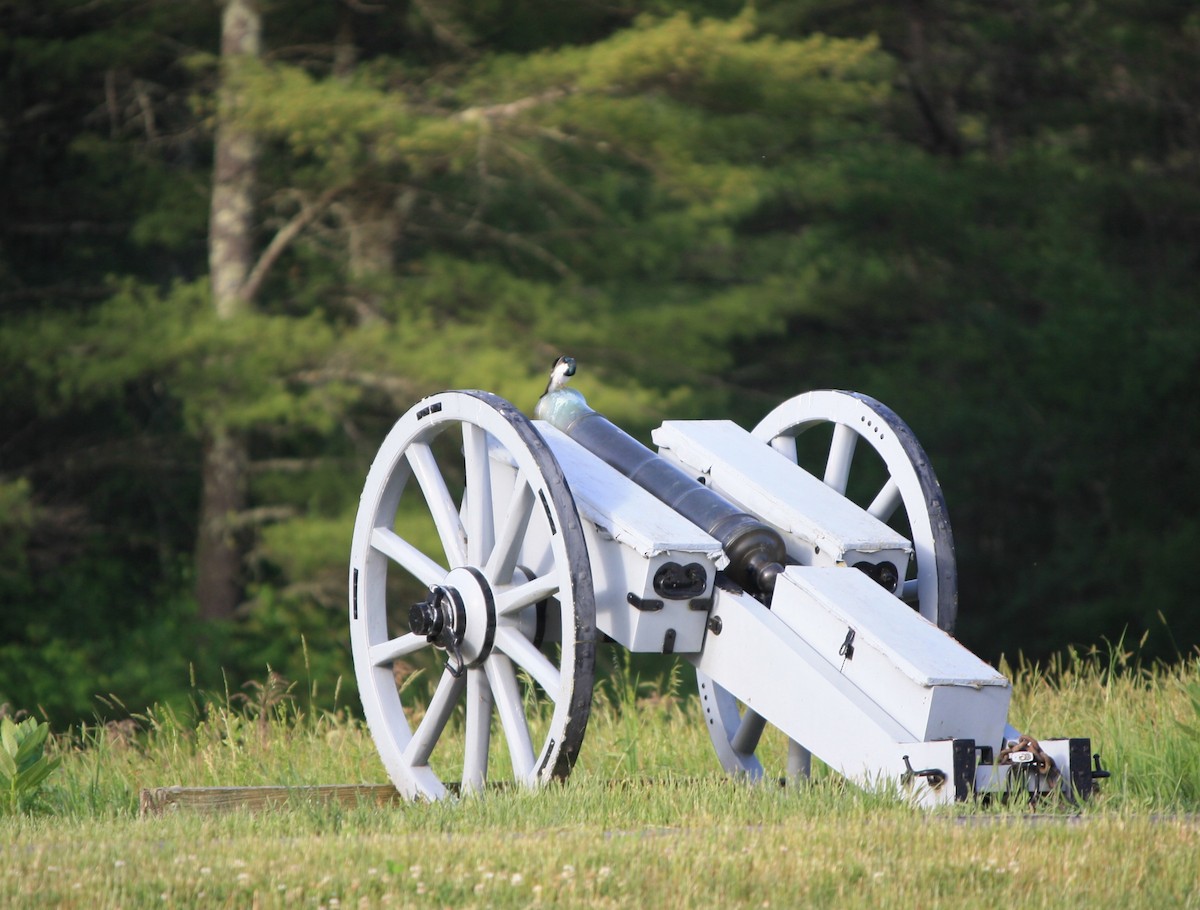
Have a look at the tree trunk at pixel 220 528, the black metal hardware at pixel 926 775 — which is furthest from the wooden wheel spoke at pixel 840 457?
the tree trunk at pixel 220 528

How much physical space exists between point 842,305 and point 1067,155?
3.08 metres

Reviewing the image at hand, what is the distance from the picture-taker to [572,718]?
430 cm

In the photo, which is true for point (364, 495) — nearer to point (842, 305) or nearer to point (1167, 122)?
point (842, 305)

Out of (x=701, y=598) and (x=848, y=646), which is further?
(x=701, y=598)

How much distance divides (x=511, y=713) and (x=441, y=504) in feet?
2.28

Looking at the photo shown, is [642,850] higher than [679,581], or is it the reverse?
[679,581]

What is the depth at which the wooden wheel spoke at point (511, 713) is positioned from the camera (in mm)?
4621

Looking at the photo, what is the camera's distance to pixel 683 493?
16.2 feet

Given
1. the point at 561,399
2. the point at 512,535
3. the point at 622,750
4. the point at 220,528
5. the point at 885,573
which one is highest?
the point at 561,399

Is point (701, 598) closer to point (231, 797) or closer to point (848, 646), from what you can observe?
point (848, 646)

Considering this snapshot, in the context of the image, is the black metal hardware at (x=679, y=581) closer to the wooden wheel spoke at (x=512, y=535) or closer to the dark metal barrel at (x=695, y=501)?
the dark metal barrel at (x=695, y=501)

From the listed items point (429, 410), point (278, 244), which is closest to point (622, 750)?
point (429, 410)

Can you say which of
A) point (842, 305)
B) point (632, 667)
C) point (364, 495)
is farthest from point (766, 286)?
point (364, 495)

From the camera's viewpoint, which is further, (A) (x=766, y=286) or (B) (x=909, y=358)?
(B) (x=909, y=358)
